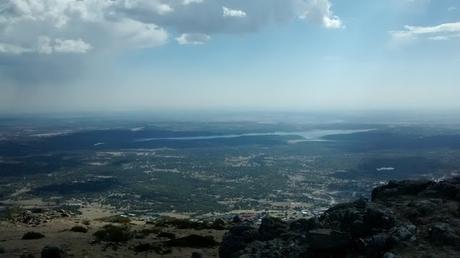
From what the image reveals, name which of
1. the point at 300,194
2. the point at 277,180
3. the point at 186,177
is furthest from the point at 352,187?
the point at 186,177

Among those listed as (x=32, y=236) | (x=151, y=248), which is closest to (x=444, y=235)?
(x=151, y=248)

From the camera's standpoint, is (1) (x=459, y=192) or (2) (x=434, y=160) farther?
(2) (x=434, y=160)

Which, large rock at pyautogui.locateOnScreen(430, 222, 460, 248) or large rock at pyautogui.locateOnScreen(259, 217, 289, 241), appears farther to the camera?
large rock at pyautogui.locateOnScreen(259, 217, 289, 241)

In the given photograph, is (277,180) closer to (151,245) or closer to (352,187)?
(352,187)

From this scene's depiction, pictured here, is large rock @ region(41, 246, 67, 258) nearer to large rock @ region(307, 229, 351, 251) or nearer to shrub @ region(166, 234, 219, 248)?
shrub @ region(166, 234, 219, 248)

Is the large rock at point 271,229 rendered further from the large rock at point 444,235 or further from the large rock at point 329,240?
the large rock at point 444,235

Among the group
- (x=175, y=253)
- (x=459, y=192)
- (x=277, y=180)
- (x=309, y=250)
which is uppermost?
(x=459, y=192)

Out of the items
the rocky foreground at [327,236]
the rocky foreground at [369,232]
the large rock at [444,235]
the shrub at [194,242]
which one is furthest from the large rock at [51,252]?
the large rock at [444,235]

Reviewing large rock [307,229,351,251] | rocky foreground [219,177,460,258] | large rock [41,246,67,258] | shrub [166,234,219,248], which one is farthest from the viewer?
shrub [166,234,219,248]

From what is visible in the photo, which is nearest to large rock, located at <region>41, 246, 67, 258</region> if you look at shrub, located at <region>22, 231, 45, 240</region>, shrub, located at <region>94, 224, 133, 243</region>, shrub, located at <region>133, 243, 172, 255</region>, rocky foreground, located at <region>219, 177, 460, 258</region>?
shrub, located at <region>133, 243, 172, 255</region>
